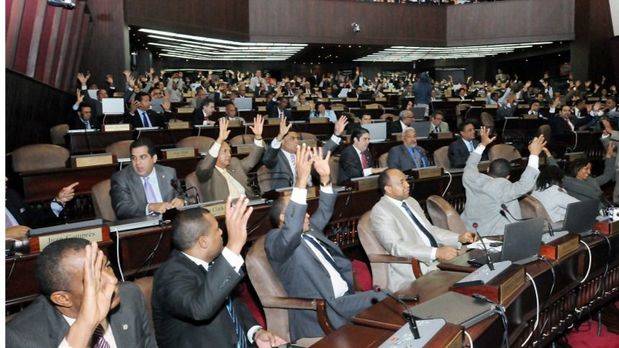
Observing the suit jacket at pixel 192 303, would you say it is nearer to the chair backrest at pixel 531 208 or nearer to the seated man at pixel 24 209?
the seated man at pixel 24 209

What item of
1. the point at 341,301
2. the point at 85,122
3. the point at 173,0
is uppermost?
the point at 173,0

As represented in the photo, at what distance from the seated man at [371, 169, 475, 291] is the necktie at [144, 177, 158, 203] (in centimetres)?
161

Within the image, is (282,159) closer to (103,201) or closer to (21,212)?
(103,201)

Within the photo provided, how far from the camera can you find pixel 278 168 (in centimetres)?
550

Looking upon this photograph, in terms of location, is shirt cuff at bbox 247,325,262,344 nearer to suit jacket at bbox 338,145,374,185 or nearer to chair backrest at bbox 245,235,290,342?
chair backrest at bbox 245,235,290,342

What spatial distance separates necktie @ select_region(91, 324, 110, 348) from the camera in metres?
1.89

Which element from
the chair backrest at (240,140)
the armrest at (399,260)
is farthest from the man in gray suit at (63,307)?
the chair backrest at (240,140)

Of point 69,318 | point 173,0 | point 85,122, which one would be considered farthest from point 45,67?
point 69,318

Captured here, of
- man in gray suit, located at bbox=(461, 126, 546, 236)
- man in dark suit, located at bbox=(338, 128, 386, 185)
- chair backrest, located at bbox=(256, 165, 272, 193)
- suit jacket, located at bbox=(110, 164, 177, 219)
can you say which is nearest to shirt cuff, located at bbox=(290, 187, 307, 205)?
suit jacket, located at bbox=(110, 164, 177, 219)

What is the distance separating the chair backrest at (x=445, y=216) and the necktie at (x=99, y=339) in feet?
9.16

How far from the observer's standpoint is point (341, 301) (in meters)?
2.87

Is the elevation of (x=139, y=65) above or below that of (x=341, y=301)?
above

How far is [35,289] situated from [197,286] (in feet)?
3.87

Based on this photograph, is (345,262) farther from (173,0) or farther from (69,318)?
(173,0)
